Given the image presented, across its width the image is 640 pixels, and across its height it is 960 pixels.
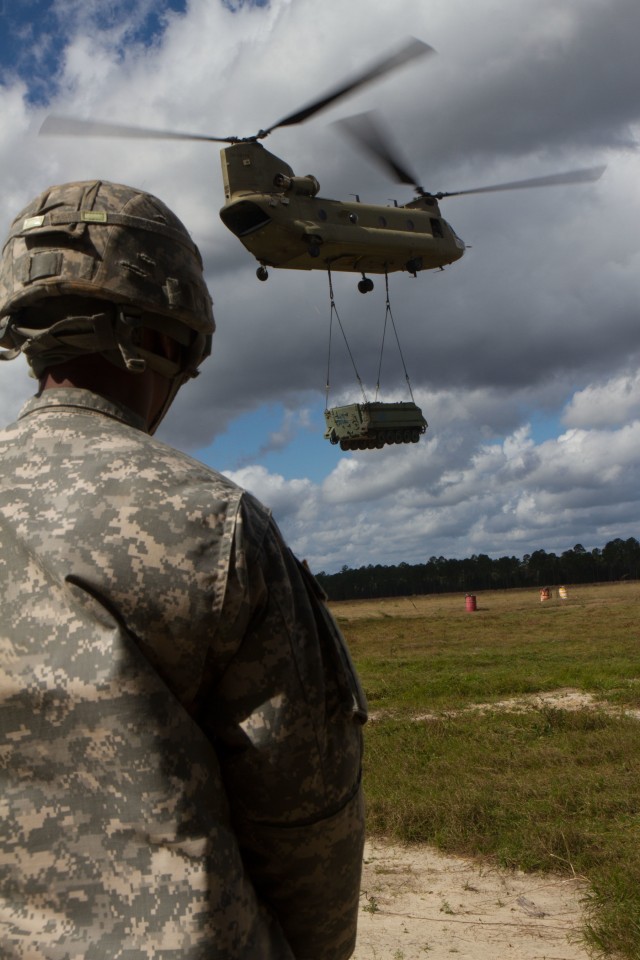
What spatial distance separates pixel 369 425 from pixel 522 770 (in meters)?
14.9

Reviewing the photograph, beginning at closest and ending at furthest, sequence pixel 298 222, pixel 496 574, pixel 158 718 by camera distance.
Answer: pixel 158 718, pixel 298 222, pixel 496 574

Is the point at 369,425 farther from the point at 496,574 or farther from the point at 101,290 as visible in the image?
the point at 496,574

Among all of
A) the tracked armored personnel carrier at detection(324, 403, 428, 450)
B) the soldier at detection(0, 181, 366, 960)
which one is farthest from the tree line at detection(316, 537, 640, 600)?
the soldier at detection(0, 181, 366, 960)

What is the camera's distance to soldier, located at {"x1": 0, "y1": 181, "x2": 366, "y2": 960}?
1.42 metres

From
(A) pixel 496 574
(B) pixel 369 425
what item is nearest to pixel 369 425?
(B) pixel 369 425

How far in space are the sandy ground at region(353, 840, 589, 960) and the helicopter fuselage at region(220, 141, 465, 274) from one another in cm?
1471

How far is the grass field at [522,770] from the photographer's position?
223 inches

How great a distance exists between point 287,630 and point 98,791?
1.18ft

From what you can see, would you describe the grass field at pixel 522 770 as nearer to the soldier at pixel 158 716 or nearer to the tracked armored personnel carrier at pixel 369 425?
the soldier at pixel 158 716

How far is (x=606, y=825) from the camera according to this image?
245 inches

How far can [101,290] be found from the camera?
1.79 m

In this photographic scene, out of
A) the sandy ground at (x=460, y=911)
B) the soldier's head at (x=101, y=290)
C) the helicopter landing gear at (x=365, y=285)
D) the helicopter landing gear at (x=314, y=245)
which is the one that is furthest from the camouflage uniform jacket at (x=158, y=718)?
the helicopter landing gear at (x=365, y=285)

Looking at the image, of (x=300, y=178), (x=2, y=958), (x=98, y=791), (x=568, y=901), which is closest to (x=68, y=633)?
(x=98, y=791)

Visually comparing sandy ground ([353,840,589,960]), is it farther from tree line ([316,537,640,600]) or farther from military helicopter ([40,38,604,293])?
tree line ([316,537,640,600])
